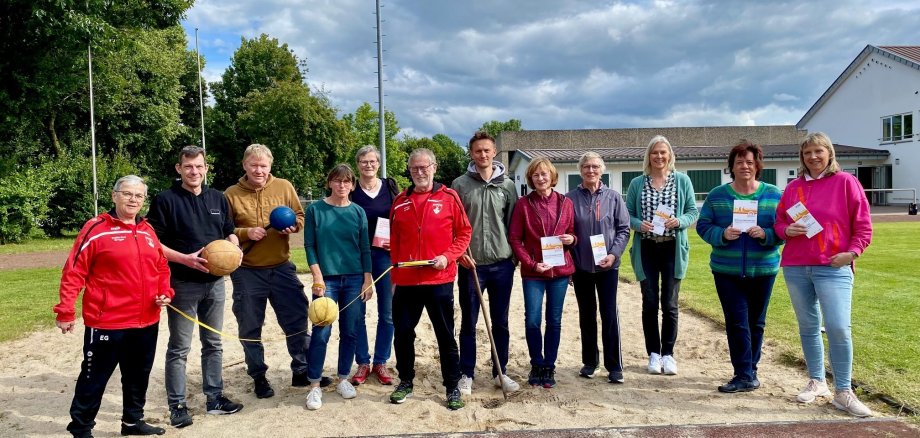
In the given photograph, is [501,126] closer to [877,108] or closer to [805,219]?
[877,108]

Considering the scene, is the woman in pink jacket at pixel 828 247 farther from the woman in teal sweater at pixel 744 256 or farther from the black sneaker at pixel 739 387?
the black sneaker at pixel 739 387

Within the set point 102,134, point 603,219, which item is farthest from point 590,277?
point 102,134

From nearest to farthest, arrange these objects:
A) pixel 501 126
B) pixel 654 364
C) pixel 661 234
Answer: pixel 661 234 < pixel 654 364 < pixel 501 126

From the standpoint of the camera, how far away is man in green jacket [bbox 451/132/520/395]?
16.2 feet

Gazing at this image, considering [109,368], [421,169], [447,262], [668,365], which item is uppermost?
[421,169]

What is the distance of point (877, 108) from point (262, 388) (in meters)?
40.1

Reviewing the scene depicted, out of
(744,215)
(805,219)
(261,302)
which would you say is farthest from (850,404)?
(261,302)

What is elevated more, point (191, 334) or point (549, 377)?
point (191, 334)

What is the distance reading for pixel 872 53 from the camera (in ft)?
111

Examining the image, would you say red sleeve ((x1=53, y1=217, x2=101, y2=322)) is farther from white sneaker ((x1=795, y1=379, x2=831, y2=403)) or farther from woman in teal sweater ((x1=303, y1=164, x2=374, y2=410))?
white sneaker ((x1=795, y1=379, x2=831, y2=403))

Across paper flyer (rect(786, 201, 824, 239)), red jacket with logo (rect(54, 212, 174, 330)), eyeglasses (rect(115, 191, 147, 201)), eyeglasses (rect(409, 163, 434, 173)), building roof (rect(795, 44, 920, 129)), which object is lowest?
red jacket with logo (rect(54, 212, 174, 330))

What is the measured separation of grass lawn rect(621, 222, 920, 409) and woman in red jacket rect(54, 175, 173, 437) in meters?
5.48

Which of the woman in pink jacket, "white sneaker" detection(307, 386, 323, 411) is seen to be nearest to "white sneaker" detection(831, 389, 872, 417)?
the woman in pink jacket

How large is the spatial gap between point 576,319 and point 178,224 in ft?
17.3
